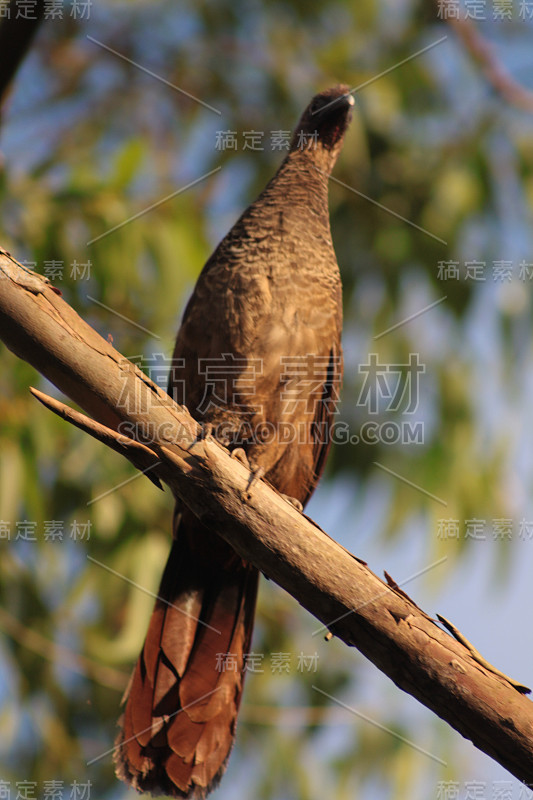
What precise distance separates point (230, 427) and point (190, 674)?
0.87 meters

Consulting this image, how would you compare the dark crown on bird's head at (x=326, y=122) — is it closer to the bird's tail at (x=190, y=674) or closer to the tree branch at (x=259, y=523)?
the bird's tail at (x=190, y=674)

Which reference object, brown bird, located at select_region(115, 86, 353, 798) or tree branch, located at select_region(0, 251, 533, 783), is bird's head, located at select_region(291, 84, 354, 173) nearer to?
brown bird, located at select_region(115, 86, 353, 798)

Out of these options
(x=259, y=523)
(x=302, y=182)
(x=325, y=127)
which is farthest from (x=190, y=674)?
(x=325, y=127)

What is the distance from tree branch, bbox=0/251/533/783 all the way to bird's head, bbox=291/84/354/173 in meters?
1.87

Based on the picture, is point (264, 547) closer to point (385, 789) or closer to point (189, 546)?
point (189, 546)

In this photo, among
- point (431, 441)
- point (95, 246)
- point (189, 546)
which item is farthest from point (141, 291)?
point (431, 441)

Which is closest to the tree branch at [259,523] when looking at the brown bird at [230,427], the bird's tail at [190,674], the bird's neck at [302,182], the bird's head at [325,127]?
the brown bird at [230,427]

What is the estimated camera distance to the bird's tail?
2627 millimetres

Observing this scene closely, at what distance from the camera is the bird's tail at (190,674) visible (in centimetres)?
263

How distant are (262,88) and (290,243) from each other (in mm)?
2262

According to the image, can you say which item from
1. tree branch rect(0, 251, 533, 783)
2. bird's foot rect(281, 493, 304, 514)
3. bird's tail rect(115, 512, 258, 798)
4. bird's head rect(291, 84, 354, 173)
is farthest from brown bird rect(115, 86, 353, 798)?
tree branch rect(0, 251, 533, 783)

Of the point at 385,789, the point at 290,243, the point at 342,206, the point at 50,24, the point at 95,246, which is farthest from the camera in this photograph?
the point at 50,24

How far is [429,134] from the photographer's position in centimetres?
496

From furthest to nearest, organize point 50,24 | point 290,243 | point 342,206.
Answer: point 50,24, point 342,206, point 290,243
